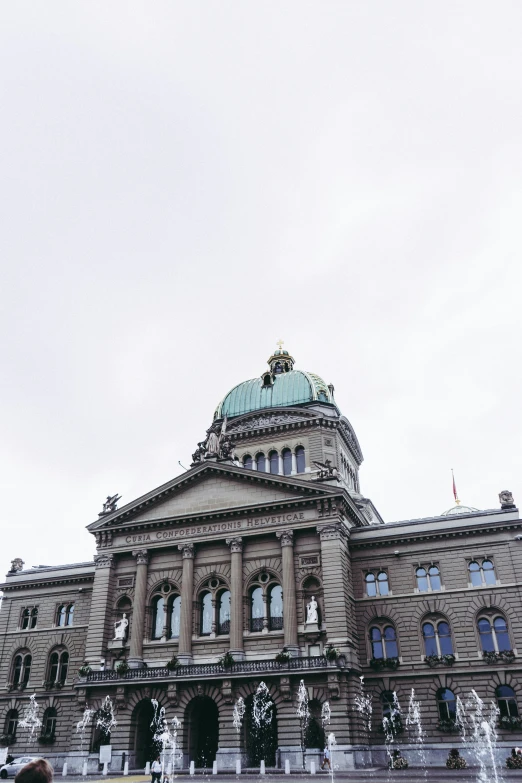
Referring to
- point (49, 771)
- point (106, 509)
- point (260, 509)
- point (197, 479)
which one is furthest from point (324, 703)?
point (49, 771)

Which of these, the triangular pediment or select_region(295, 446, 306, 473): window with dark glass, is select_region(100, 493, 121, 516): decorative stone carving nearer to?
the triangular pediment

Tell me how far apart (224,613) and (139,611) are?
6.71 metres

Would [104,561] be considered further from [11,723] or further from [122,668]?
[11,723]

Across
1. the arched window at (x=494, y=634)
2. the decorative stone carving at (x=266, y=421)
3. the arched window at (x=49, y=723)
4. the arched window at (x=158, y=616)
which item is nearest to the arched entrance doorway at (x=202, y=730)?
the arched window at (x=158, y=616)

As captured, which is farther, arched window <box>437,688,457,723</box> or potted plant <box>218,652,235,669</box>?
potted plant <box>218,652,235,669</box>

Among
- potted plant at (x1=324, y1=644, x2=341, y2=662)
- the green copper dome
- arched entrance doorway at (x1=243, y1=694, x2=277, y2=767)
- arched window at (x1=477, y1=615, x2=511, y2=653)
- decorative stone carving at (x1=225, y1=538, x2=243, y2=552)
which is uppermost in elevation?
the green copper dome

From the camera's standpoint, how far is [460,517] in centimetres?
4784

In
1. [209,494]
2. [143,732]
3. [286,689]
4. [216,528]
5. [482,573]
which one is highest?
[209,494]

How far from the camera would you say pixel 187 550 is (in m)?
50.4

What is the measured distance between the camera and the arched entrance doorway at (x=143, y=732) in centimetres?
4528

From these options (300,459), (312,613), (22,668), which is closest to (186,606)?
(312,613)

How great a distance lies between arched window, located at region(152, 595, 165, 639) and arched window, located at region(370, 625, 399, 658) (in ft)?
52.6

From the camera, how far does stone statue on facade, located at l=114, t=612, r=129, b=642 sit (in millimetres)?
49500

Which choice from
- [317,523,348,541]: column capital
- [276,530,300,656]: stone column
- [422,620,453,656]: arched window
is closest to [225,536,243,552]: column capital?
[276,530,300,656]: stone column
